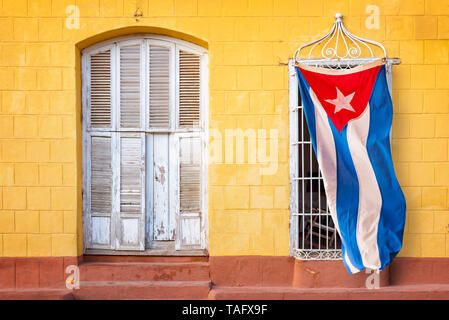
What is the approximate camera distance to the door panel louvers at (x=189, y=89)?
5391 millimetres

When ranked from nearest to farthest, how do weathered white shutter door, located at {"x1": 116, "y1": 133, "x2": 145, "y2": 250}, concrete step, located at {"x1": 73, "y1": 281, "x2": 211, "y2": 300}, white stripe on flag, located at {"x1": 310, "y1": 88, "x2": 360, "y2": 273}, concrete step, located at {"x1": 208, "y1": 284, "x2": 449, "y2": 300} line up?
white stripe on flag, located at {"x1": 310, "y1": 88, "x2": 360, "y2": 273} < concrete step, located at {"x1": 208, "y1": 284, "x2": 449, "y2": 300} < concrete step, located at {"x1": 73, "y1": 281, "x2": 211, "y2": 300} < weathered white shutter door, located at {"x1": 116, "y1": 133, "x2": 145, "y2": 250}

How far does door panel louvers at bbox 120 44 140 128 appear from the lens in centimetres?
538

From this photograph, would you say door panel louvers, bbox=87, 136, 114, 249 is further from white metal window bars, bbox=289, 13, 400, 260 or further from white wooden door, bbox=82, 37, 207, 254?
white metal window bars, bbox=289, 13, 400, 260

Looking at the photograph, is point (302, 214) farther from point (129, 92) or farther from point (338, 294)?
point (129, 92)

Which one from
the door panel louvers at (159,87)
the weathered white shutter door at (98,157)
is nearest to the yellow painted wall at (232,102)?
the weathered white shutter door at (98,157)

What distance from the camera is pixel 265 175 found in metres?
5.16

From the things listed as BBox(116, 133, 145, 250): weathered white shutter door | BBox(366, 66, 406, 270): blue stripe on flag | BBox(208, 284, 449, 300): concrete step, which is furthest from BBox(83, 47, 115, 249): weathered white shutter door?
BBox(366, 66, 406, 270): blue stripe on flag

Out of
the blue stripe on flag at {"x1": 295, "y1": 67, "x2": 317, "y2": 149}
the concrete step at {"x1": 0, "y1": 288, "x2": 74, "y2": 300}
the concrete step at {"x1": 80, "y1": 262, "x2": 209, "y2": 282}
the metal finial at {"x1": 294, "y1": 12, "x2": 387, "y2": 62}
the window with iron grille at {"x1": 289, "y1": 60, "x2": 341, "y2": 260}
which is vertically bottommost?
the concrete step at {"x1": 0, "y1": 288, "x2": 74, "y2": 300}

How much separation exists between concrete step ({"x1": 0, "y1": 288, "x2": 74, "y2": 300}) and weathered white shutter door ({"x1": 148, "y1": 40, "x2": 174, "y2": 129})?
7.21 feet

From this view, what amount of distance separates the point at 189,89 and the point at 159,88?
37 cm

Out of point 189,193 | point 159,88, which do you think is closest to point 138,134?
point 159,88

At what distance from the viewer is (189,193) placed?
5406mm

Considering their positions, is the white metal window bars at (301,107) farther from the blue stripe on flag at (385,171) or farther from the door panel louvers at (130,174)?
the door panel louvers at (130,174)

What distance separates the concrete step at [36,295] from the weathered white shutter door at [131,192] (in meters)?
0.79
